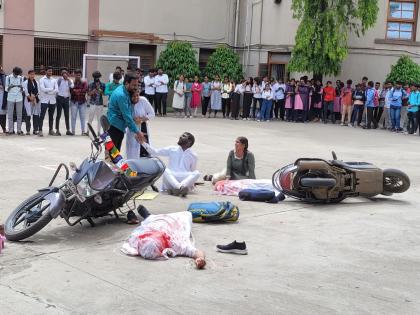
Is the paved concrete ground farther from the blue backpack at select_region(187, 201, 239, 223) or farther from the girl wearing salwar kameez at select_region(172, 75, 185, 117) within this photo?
the girl wearing salwar kameez at select_region(172, 75, 185, 117)

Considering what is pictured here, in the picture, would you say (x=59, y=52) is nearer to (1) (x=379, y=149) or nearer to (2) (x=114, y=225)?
(1) (x=379, y=149)

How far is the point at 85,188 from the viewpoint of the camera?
6.71m

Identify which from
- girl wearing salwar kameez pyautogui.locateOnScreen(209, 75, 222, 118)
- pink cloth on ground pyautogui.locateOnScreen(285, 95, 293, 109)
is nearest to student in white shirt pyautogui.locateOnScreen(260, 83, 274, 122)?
pink cloth on ground pyautogui.locateOnScreen(285, 95, 293, 109)

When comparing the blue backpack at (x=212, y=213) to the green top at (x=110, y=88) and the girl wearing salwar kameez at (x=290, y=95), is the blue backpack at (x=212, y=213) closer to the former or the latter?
the green top at (x=110, y=88)

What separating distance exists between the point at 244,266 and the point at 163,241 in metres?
0.82

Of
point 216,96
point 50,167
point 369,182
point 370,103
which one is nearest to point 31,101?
point 50,167

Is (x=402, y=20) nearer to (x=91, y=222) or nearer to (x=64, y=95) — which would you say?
(x=64, y=95)

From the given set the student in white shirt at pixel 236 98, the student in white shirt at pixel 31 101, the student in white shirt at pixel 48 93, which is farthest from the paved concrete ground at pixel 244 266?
the student in white shirt at pixel 236 98

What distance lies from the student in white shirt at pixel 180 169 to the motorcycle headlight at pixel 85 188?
2.43 meters

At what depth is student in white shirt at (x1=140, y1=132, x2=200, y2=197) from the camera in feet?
30.0

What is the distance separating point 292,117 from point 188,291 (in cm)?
1958

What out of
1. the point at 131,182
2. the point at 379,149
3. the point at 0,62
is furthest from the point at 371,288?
the point at 0,62

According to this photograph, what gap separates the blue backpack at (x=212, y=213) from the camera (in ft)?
24.7

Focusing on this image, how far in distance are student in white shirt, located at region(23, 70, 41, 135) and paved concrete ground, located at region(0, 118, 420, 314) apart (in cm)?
566
